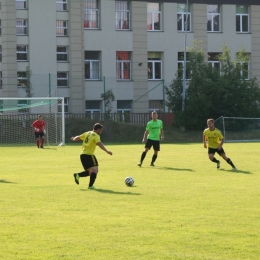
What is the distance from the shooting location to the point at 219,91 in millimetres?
48219

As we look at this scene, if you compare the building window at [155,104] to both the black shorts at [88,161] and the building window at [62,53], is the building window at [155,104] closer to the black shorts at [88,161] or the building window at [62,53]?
the building window at [62,53]

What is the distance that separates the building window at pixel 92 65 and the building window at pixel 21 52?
A: 477 cm

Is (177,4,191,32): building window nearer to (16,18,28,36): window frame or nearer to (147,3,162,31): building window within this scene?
(147,3,162,31): building window

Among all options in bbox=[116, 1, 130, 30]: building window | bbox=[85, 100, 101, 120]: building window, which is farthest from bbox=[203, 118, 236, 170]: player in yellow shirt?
bbox=[116, 1, 130, 30]: building window

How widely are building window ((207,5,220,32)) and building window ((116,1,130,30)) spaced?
6.85 meters

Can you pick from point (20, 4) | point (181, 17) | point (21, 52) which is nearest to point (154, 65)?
point (181, 17)

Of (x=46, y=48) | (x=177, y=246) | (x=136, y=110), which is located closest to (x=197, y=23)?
(x=136, y=110)

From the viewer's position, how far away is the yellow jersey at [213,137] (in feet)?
77.2

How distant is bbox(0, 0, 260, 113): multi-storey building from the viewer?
4972 cm

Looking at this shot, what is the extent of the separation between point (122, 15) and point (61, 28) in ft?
16.4

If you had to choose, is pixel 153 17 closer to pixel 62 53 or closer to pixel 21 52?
pixel 62 53

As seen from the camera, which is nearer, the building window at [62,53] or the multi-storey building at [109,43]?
the multi-storey building at [109,43]

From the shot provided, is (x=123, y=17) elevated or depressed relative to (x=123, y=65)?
elevated

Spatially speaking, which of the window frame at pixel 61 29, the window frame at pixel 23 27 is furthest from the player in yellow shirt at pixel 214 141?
the window frame at pixel 61 29
